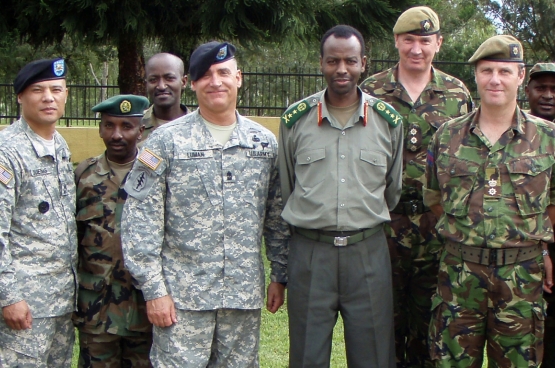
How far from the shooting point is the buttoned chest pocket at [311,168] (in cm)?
327

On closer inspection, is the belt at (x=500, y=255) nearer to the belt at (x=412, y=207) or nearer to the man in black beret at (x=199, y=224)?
the belt at (x=412, y=207)

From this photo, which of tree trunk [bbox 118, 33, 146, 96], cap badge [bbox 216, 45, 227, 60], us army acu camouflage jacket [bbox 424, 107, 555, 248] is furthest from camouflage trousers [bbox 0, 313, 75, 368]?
tree trunk [bbox 118, 33, 146, 96]

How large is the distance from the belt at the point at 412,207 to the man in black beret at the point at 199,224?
950mm

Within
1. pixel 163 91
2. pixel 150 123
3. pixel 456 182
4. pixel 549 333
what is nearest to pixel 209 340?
pixel 456 182

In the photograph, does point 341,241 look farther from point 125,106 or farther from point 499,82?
point 125,106

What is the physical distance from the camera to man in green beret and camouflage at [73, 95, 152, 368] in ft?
11.3

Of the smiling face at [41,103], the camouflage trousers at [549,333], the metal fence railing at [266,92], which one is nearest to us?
the smiling face at [41,103]

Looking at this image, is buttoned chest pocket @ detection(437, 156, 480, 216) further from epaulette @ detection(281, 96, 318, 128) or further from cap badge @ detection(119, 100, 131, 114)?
cap badge @ detection(119, 100, 131, 114)

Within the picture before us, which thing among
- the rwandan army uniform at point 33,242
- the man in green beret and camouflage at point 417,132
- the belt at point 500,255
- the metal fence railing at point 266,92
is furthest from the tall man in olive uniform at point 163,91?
the metal fence railing at point 266,92

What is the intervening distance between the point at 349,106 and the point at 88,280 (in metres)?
1.64

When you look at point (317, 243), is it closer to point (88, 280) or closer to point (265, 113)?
point (88, 280)

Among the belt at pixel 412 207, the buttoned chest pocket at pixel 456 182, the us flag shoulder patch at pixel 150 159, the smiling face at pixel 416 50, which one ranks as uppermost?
the smiling face at pixel 416 50

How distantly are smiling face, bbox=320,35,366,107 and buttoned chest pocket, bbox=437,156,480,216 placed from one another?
61 centimetres

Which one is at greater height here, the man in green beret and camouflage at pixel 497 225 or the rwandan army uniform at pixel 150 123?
the rwandan army uniform at pixel 150 123
